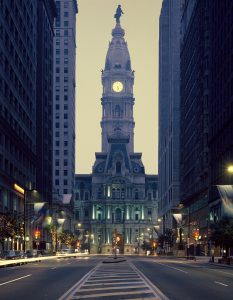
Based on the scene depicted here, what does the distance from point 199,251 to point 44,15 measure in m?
63.4

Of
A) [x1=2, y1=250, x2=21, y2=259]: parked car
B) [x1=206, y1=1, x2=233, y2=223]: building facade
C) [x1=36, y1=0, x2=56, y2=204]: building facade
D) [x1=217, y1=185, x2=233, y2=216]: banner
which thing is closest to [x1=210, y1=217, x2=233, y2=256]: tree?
[x1=217, y1=185, x2=233, y2=216]: banner

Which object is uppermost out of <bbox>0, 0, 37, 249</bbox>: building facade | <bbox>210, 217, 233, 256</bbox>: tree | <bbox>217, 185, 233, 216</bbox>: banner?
<bbox>0, 0, 37, 249</bbox>: building facade

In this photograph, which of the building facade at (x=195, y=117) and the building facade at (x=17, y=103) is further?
the building facade at (x=195, y=117)

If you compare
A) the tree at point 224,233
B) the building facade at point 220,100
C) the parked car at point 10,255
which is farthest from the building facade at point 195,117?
the parked car at point 10,255

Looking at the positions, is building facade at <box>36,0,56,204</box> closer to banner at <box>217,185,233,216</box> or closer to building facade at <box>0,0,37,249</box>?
building facade at <box>0,0,37,249</box>

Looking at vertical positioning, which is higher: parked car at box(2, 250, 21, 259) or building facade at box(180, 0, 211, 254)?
building facade at box(180, 0, 211, 254)

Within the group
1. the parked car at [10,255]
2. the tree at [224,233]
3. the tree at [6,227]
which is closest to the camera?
the tree at [224,233]

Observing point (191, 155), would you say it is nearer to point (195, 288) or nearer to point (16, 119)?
point (16, 119)

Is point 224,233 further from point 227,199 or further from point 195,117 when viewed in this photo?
point 195,117

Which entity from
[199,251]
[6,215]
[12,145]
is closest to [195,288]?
[6,215]

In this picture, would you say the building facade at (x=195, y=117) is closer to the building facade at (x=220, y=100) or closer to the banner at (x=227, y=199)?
the building facade at (x=220, y=100)

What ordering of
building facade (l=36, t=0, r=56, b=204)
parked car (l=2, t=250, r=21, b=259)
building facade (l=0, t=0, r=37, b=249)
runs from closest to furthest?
1. parked car (l=2, t=250, r=21, b=259)
2. building facade (l=0, t=0, r=37, b=249)
3. building facade (l=36, t=0, r=56, b=204)

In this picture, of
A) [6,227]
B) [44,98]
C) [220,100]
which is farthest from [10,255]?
[44,98]

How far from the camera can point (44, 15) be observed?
166500 mm
